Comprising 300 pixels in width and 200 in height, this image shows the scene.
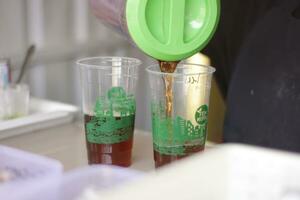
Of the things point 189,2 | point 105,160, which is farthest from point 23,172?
point 189,2

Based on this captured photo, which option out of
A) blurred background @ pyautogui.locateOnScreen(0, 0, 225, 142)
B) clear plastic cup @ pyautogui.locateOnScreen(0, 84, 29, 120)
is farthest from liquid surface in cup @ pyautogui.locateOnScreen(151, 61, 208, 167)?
blurred background @ pyautogui.locateOnScreen(0, 0, 225, 142)

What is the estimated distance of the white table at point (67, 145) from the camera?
2.75 ft

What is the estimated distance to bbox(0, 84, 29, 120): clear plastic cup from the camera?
1.01 m

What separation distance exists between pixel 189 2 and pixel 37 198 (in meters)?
0.37

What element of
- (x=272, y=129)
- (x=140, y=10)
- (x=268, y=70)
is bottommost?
(x=272, y=129)

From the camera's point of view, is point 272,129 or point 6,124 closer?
point 6,124

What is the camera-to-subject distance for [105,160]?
2.58 ft

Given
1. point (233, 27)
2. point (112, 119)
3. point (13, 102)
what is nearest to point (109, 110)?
point (112, 119)

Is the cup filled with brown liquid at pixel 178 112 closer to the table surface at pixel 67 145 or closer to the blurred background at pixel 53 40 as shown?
the table surface at pixel 67 145

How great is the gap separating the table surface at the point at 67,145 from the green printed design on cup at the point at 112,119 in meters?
0.06

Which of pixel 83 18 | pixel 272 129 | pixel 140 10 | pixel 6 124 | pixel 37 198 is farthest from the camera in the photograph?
pixel 83 18

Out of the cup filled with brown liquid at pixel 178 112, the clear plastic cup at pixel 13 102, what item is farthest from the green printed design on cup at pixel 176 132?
the clear plastic cup at pixel 13 102

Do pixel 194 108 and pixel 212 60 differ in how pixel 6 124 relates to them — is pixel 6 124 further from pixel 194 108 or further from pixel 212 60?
pixel 212 60

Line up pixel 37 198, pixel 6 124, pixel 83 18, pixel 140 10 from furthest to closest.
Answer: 1. pixel 83 18
2. pixel 6 124
3. pixel 140 10
4. pixel 37 198
